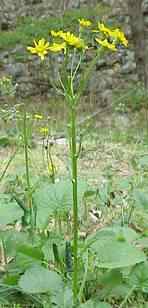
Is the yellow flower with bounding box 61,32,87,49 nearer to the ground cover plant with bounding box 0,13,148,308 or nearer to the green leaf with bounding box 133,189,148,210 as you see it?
the ground cover plant with bounding box 0,13,148,308

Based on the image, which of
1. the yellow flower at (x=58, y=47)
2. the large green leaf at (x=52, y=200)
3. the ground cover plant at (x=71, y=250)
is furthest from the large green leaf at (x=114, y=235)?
the yellow flower at (x=58, y=47)

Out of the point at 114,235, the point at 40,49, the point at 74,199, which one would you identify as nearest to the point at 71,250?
the point at 114,235

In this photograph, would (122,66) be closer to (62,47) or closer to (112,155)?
(112,155)

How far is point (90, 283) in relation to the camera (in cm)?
154

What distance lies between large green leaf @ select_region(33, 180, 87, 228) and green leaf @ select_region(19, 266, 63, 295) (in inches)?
8.8

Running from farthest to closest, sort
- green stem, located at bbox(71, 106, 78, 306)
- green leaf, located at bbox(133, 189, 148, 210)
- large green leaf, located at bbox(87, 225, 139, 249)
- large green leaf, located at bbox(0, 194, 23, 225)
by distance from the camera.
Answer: green leaf, located at bbox(133, 189, 148, 210) → large green leaf, located at bbox(0, 194, 23, 225) → large green leaf, located at bbox(87, 225, 139, 249) → green stem, located at bbox(71, 106, 78, 306)

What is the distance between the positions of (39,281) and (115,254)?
188 mm

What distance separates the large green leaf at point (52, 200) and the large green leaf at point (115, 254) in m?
0.19

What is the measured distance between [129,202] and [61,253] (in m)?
0.88

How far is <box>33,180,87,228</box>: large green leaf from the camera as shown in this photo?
5.10 ft

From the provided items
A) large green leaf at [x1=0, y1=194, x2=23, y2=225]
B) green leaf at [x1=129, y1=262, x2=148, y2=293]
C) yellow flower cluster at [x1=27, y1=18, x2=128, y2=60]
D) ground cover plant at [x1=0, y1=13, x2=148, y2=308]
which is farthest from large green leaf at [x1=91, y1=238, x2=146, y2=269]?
yellow flower cluster at [x1=27, y1=18, x2=128, y2=60]

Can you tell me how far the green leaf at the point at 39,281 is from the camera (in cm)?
132

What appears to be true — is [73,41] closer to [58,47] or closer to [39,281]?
[58,47]

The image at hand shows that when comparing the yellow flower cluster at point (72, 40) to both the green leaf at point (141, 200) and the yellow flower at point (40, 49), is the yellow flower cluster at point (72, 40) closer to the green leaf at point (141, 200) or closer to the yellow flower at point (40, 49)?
the yellow flower at point (40, 49)
